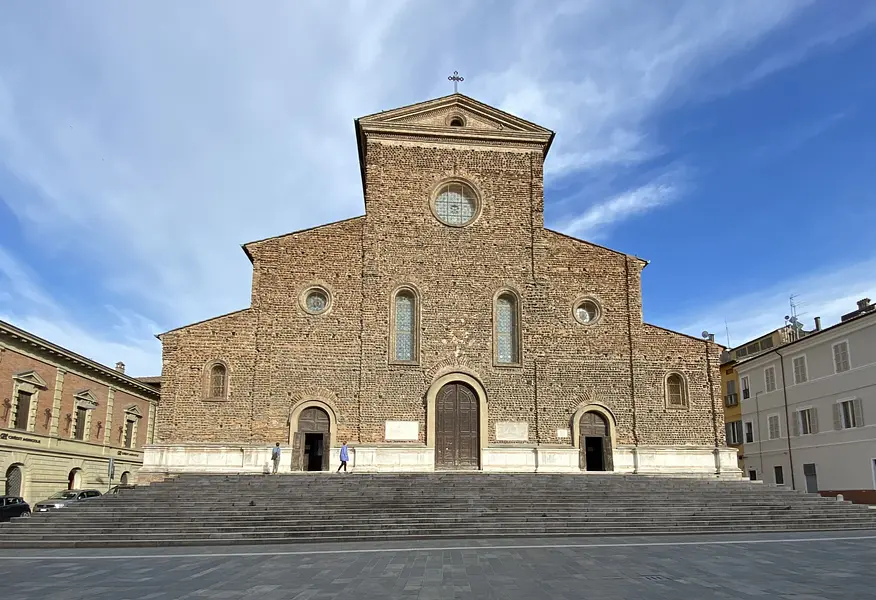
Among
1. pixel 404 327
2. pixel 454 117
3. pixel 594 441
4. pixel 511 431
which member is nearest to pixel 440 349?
pixel 404 327

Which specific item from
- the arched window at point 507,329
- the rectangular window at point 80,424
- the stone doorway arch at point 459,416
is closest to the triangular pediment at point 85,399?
the rectangular window at point 80,424

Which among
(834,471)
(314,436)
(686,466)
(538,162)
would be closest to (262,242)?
(314,436)

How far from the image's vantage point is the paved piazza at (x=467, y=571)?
9219 millimetres

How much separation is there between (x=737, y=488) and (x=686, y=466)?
271cm

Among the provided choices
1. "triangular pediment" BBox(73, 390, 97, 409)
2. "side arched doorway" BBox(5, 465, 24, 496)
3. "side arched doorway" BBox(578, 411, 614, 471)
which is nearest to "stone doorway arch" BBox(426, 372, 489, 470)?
"side arched doorway" BBox(578, 411, 614, 471)

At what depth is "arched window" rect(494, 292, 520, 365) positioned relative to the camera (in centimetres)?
2486

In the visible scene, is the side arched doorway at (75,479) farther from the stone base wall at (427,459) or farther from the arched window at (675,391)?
the arched window at (675,391)

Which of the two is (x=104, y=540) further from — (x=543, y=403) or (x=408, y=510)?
(x=543, y=403)

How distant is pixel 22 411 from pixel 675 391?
2652cm

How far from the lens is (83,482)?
34.1 metres

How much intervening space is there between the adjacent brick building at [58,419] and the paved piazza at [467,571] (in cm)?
1579

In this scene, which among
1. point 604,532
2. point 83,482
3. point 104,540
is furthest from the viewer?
point 83,482

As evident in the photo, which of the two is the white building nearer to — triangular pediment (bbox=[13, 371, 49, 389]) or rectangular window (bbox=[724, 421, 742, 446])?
rectangular window (bbox=[724, 421, 742, 446])

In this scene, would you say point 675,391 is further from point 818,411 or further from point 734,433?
point 734,433
